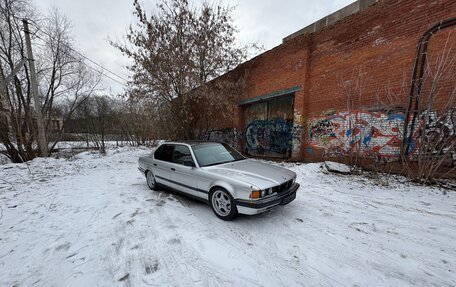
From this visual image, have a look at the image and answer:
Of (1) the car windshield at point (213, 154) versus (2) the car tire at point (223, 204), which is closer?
(2) the car tire at point (223, 204)

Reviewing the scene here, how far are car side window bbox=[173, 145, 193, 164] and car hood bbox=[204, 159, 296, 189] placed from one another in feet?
2.24

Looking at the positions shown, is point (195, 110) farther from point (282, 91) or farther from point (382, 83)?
point (382, 83)

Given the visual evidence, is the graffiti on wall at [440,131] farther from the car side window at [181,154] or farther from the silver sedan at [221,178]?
the car side window at [181,154]

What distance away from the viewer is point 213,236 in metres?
2.73

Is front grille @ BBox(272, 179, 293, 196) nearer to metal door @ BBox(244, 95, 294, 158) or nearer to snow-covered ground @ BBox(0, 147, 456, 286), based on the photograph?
snow-covered ground @ BBox(0, 147, 456, 286)

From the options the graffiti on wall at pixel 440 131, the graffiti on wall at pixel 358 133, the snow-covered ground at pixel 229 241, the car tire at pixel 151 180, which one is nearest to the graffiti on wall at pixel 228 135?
the graffiti on wall at pixel 358 133

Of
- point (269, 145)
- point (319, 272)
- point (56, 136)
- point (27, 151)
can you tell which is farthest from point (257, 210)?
point (56, 136)

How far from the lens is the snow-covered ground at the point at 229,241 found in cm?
197

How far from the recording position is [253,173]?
3256mm

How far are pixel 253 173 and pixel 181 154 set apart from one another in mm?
1855

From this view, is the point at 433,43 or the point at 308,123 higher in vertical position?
the point at 433,43

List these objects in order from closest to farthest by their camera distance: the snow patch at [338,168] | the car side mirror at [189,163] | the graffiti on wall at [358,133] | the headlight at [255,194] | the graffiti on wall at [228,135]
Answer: the headlight at [255,194]
the car side mirror at [189,163]
the graffiti on wall at [358,133]
the snow patch at [338,168]
the graffiti on wall at [228,135]

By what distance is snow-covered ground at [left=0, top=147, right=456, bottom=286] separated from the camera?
1970 millimetres

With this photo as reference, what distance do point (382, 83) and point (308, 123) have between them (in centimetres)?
290
